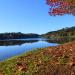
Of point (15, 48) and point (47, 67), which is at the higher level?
point (47, 67)

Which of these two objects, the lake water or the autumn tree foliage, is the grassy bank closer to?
the autumn tree foliage

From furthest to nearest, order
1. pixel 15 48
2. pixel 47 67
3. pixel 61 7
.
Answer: pixel 15 48
pixel 61 7
pixel 47 67

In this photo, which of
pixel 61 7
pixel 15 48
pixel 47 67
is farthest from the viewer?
pixel 15 48

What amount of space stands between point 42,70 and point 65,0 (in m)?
8.86

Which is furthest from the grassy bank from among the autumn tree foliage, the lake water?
the lake water

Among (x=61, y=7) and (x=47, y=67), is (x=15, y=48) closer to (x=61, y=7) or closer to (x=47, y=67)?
(x=61, y=7)

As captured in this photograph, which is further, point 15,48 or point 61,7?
point 15,48

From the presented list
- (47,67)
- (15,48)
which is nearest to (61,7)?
(47,67)

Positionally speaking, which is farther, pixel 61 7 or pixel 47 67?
pixel 61 7

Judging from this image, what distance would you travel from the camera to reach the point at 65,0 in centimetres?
2019

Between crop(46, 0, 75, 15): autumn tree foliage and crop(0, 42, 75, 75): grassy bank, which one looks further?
crop(46, 0, 75, 15): autumn tree foliage

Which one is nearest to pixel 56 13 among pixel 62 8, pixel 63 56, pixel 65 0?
pixel 62 8

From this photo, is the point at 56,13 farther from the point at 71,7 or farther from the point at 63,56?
the point at 63,56

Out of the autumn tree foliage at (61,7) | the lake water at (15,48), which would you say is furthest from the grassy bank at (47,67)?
the lake water at (15,48)
